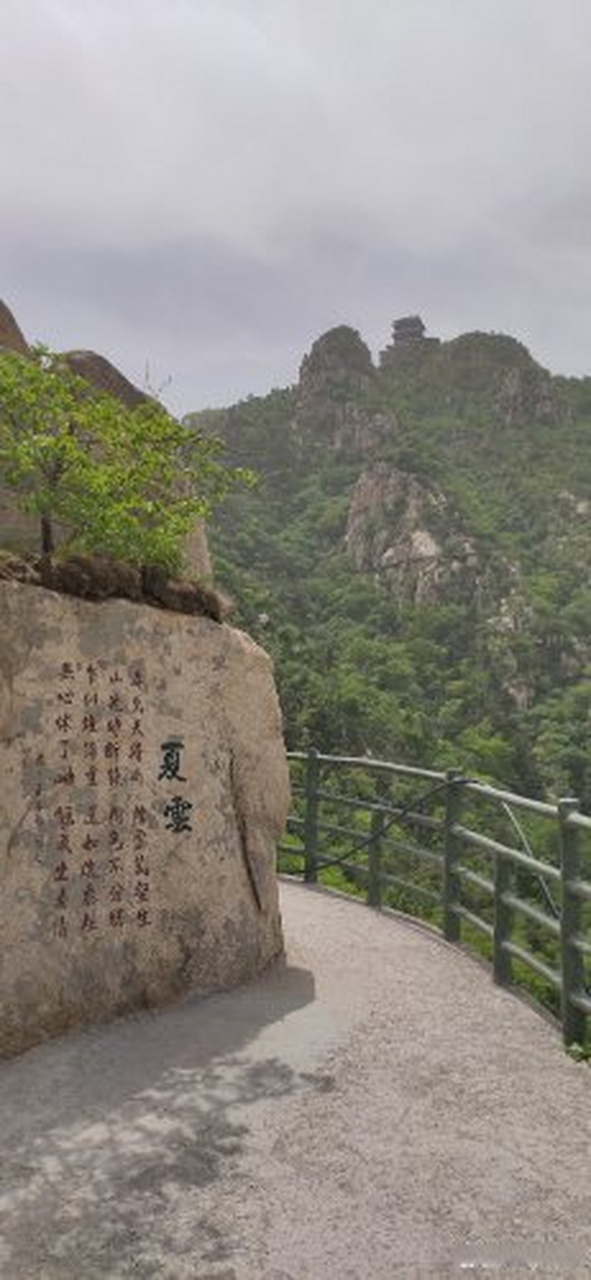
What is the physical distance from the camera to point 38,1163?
156 inches

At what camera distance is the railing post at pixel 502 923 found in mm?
6023

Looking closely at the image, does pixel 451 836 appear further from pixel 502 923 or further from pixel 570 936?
pixel 570 936

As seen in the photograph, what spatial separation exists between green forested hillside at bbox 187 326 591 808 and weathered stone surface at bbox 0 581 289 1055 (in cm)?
1508

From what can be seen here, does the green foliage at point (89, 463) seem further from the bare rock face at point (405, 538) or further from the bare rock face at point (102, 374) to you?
the bare rock face at point (405, 538)

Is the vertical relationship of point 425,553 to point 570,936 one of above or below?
above

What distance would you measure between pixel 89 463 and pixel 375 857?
150 inches

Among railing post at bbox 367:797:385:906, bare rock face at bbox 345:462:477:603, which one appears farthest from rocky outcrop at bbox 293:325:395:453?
railing post at bbox 367:797:385:906

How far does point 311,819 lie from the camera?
898 centimetres

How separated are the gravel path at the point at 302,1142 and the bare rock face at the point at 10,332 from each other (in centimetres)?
525

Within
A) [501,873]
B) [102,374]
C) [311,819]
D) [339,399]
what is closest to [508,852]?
[501,873]

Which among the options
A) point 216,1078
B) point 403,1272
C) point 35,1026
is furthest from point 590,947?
point 35,1026

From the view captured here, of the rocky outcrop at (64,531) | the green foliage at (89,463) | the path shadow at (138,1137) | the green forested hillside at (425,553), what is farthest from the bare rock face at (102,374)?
the green forested hillside at (425,553)

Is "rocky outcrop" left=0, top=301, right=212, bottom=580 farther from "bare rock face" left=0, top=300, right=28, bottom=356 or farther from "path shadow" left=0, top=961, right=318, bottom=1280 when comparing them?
"path shadow" left=0, top=961, right=318, bottom=1280

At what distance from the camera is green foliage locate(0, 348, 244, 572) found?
5.68m
